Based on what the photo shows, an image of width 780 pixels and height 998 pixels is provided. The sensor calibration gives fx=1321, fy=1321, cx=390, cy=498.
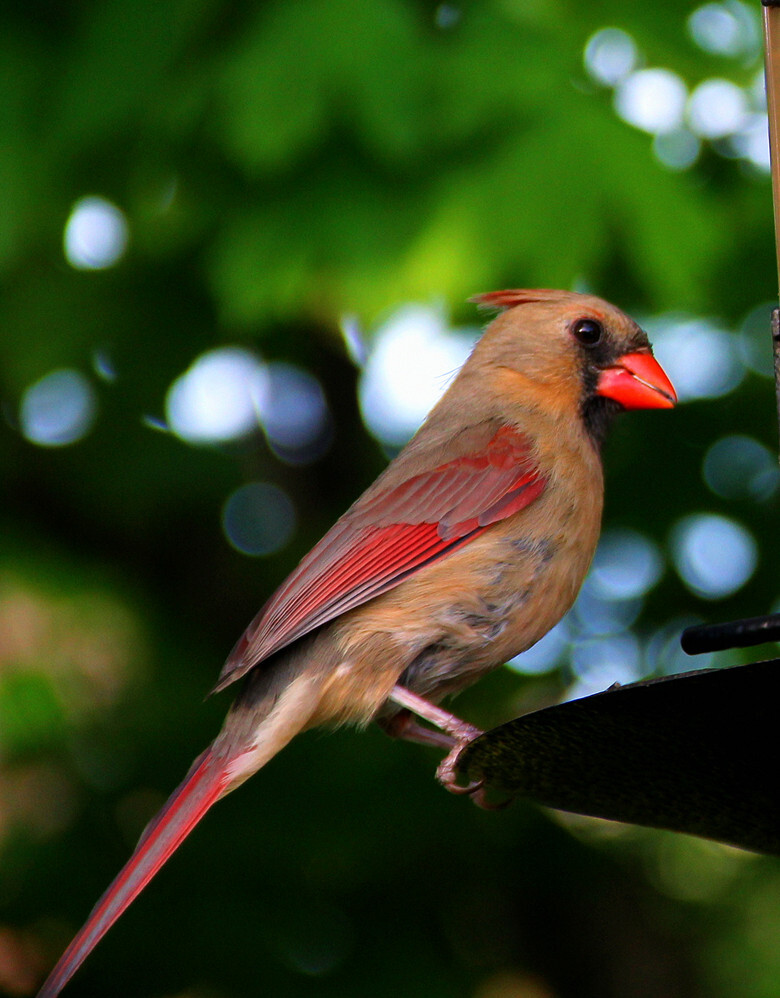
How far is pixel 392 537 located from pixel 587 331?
77 cm

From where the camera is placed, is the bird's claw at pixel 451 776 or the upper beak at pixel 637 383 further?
the upper beak at pixel 637 383

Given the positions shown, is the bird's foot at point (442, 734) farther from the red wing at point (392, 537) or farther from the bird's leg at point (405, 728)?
the red wing at point (392, 537)

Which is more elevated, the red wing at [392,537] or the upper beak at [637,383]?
the red wing at [392,537]

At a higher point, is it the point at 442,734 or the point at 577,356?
the point at 577,356

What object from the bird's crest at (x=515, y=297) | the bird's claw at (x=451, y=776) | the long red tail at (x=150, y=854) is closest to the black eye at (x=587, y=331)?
the bird's crest at (x=515, y=297)

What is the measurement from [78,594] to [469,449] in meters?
1.36

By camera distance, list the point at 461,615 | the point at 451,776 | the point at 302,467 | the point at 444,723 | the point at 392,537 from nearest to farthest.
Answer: the point at 451,776
the point at 444,723
the point at 461,615
the point at 392,537
the point at 302,467

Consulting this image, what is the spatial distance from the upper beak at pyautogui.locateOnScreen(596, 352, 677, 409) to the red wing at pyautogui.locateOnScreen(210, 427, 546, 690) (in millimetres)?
290

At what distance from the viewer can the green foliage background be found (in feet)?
9.04

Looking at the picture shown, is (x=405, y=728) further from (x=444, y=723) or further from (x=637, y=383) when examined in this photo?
(x=637, y=383)

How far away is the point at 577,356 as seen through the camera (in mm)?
3238

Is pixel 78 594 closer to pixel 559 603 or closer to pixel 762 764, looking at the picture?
pixel 559 603

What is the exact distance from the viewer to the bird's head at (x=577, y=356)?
314 centimetres

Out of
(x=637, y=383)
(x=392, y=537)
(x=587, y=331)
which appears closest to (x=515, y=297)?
(x=587, y=331)
